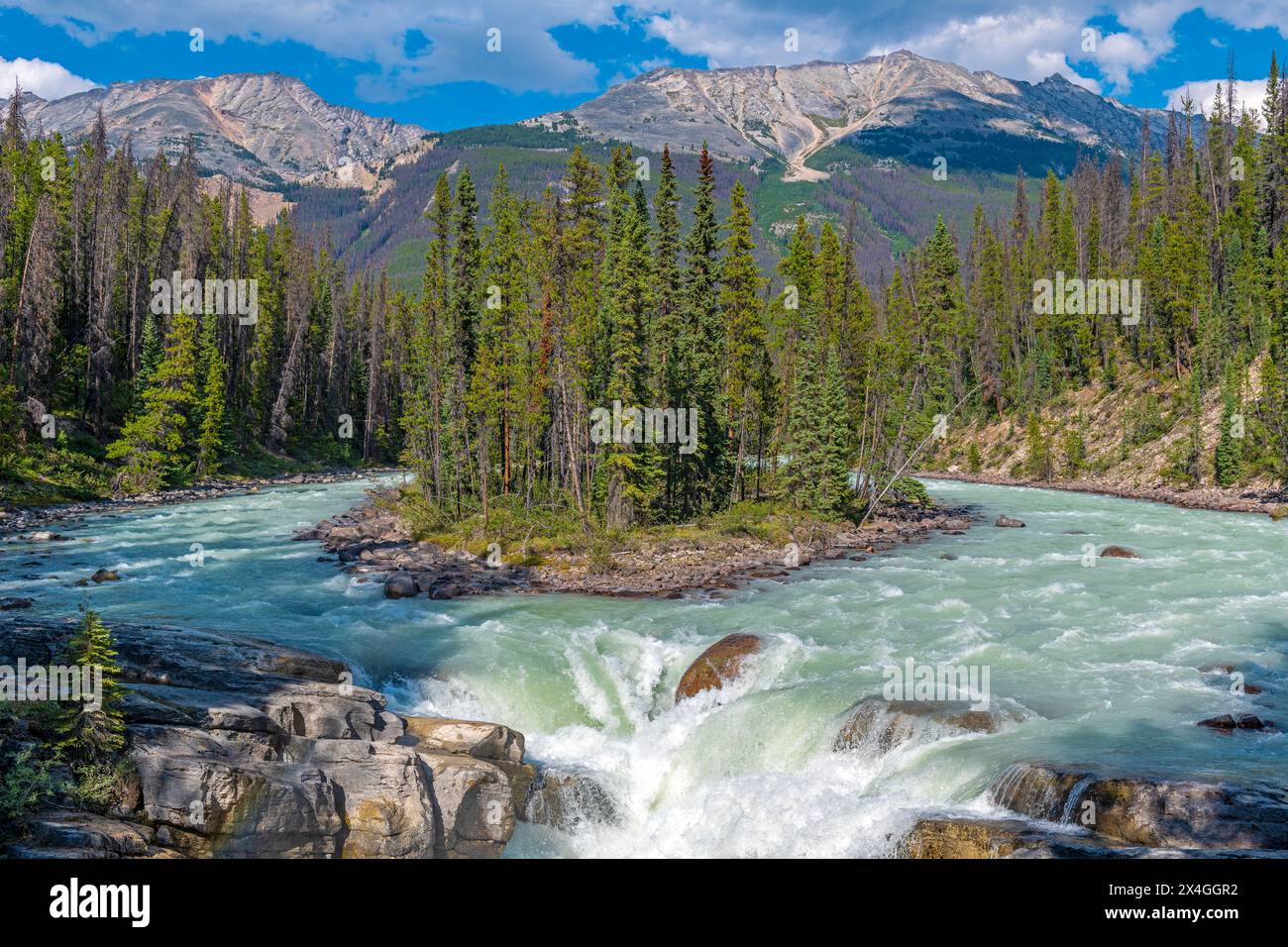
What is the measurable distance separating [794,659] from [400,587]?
1527cm

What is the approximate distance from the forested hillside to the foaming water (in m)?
12.2

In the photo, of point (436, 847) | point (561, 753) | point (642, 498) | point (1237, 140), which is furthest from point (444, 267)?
point (1237, 140)

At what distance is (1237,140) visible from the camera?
245 ft

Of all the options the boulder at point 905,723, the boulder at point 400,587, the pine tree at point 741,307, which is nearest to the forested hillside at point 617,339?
the pine tree at point 741,307

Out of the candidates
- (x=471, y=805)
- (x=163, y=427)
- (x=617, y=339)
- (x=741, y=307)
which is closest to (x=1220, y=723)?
(x=471, y=805)

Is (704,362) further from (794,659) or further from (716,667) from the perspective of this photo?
(716,667)

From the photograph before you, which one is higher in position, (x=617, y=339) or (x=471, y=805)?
(x=617, y=339)

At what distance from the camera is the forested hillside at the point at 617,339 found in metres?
41.5

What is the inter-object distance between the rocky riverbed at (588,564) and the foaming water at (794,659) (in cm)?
153

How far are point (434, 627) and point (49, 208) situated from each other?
52.8 m

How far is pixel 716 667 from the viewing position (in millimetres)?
21000

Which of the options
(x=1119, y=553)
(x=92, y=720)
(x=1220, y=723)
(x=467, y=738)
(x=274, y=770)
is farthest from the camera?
(x=1119, y=553)

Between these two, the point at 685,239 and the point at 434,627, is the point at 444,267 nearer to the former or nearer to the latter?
the point at 685,239

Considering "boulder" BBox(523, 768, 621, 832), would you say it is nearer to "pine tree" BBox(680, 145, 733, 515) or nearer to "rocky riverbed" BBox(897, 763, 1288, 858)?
"rocky riverbed" BBox(897, 763, 1288, 858)
